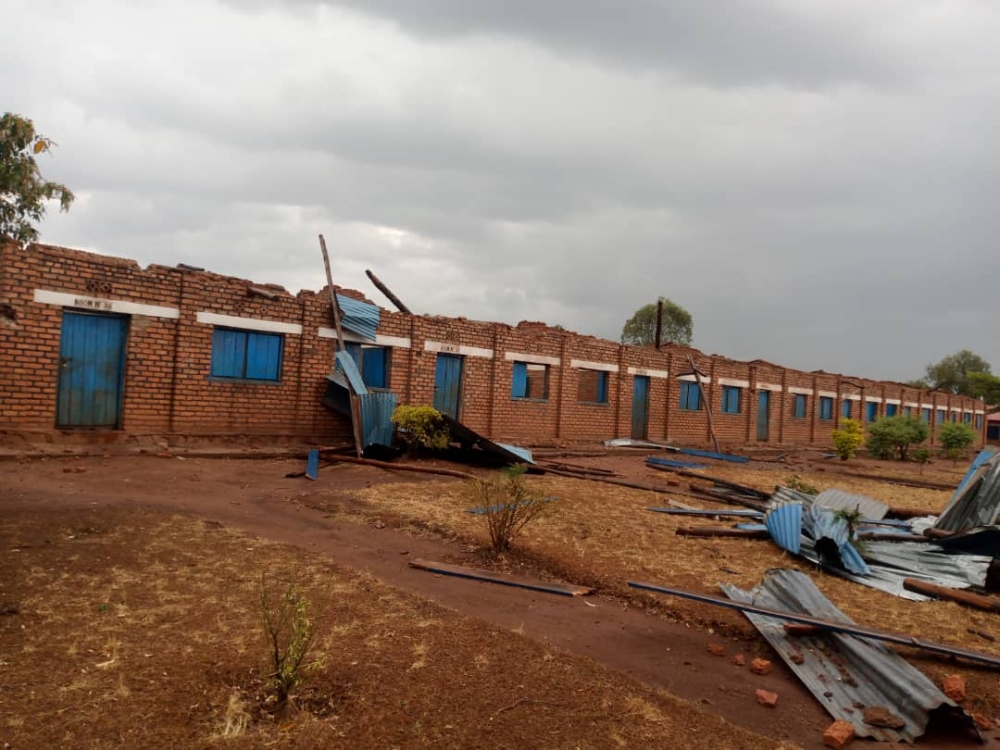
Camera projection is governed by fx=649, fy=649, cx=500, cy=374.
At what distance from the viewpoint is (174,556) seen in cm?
549

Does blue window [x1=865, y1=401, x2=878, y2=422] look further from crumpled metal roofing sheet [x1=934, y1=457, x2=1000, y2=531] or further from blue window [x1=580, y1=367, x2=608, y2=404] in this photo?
crumpled metal roofing sheet [x1=934, y1=457, x2=1000, y2=531]

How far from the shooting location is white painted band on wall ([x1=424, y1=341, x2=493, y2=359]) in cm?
1521

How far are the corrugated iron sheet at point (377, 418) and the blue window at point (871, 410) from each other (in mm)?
28176

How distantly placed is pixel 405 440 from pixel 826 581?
784cm

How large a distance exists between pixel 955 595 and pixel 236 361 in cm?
1129

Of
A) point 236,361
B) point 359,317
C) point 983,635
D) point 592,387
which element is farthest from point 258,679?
point 592,387

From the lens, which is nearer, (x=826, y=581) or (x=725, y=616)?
(x=725, y=616)

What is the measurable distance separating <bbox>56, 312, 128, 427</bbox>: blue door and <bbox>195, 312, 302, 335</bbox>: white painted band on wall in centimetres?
129

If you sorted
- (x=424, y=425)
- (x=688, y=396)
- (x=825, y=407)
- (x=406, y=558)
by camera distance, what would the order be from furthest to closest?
(x=825, y=407) < (x=688, y=396) < (x=424, y=425) < (x=406, y=558)

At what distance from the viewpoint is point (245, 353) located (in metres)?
12.3

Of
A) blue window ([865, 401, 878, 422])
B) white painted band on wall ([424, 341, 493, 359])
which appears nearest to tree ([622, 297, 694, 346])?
blue window ([865, 401, 878, 422])

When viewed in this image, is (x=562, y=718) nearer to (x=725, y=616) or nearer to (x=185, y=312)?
(x=725, y=616)

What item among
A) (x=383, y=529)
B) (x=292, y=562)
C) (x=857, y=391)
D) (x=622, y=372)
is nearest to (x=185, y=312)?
(x=383, y=529)

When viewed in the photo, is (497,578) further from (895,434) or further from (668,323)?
(668,323)
